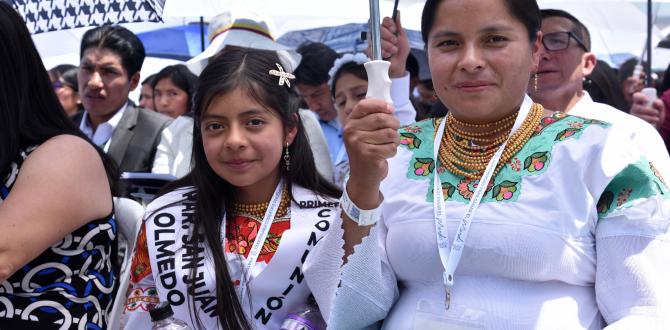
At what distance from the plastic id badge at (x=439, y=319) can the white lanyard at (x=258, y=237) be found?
2.58 ft

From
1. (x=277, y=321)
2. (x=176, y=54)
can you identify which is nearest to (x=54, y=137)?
(x=277, y=321)

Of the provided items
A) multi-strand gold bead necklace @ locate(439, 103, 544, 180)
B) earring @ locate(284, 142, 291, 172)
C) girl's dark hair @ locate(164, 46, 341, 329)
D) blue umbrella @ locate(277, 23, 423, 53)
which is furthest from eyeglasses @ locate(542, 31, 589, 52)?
blue umbrella @ locate(277, 23, 423, 53)

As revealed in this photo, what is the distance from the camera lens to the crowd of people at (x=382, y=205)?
2.13m

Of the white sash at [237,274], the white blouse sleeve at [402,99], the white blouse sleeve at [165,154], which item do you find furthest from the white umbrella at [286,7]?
the white sash at [237,274]

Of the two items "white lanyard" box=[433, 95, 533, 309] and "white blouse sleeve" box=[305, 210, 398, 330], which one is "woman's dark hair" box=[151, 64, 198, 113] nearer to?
"white blouse sleeve" box=[305, 210, 398, 330]

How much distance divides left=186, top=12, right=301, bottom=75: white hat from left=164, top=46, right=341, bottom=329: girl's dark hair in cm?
213

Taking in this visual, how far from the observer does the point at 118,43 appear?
5.77 meters

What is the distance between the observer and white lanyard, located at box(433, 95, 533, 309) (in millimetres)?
2172

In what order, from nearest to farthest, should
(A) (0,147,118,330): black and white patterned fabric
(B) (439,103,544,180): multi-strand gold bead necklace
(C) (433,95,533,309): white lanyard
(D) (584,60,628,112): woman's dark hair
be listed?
(C) (433,95,533,309): white lanyard, (B) (439,103,544,180): multi-strand gold bead necklace, (A) (0,147,118,330): black and white patterned fabric, (D) (584,60,628,112): woman's dark hair

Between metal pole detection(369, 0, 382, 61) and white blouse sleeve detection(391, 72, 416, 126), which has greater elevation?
metal pole detection(369, 0, 382, 61)

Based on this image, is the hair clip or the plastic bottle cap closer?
the plastic bottle cap

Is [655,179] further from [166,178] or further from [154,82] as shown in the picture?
[154,82]

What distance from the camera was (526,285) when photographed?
2170 mm

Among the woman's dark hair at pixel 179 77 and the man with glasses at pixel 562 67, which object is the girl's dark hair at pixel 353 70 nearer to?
the man with glasses at pixel 562 67
